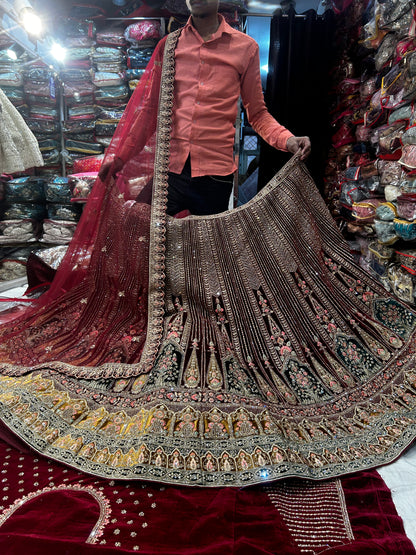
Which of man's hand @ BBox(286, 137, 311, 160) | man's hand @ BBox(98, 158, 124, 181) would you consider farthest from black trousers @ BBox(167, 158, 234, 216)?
man's hand @ BBox(286, 137, 311, 160)

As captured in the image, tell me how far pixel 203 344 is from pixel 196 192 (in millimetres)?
752

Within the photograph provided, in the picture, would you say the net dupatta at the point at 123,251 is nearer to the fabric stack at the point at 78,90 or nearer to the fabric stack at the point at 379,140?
the fabric stack at the point at 379,140

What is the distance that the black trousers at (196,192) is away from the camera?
154 cm

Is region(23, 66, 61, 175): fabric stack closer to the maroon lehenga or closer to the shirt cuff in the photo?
the maroon lehenga

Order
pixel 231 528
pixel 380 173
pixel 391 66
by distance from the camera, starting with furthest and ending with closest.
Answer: pixel 380 173 → pixel 391 66 → pixel 231 528

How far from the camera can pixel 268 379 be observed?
1.17 metres

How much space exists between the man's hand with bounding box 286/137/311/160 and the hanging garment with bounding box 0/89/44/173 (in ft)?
5.74

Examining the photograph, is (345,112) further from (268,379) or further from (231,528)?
(231,528)

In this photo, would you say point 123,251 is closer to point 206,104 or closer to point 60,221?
point 206,104

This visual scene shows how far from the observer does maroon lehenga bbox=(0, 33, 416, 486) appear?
90 cm

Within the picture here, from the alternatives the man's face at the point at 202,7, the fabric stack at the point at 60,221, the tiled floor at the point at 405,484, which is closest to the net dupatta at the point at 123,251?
the man's face at the point at 202,7

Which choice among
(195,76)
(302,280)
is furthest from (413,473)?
(195,76)

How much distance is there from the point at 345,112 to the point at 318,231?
1.78 meters

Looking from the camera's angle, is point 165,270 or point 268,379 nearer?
point 268,379
